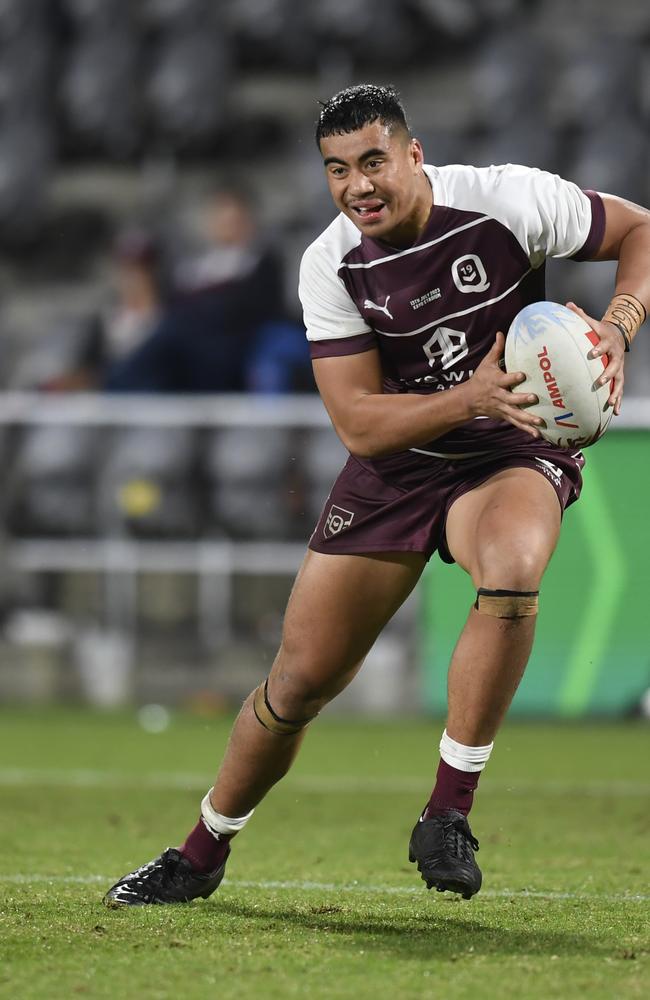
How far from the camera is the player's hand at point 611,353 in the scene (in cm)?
394

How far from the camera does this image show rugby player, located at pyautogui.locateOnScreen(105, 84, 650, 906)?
13.1ft

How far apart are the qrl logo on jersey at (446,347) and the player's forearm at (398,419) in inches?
6.2

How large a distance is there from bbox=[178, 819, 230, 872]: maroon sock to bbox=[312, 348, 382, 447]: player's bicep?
117cm

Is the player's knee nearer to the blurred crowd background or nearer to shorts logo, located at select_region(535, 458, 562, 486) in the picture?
shorts logo, located at select_region(535, 458, 562, 486)

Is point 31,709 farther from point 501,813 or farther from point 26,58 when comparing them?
point 26,58

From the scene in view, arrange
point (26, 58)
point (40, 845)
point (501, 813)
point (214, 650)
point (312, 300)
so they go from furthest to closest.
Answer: point (26, 58), point (214, 650), point (501, 813), point (40, 845), point (312, 300)

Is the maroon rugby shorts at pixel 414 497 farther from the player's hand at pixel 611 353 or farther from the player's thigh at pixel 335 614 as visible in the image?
the player's hand at pixel 611 353

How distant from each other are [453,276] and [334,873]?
6.40 feet

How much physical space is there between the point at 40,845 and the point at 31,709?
4.64m

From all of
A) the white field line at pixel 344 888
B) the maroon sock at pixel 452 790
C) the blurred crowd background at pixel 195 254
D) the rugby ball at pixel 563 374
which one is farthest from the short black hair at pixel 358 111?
the blurred crowd background at pixel 195 254

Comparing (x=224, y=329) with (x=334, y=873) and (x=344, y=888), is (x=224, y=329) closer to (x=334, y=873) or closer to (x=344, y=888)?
(x=334, y=873)

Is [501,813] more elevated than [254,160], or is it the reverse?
[254,160]

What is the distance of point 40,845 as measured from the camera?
18.7 feet

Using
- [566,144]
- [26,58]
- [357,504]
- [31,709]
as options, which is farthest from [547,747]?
[26,58]
